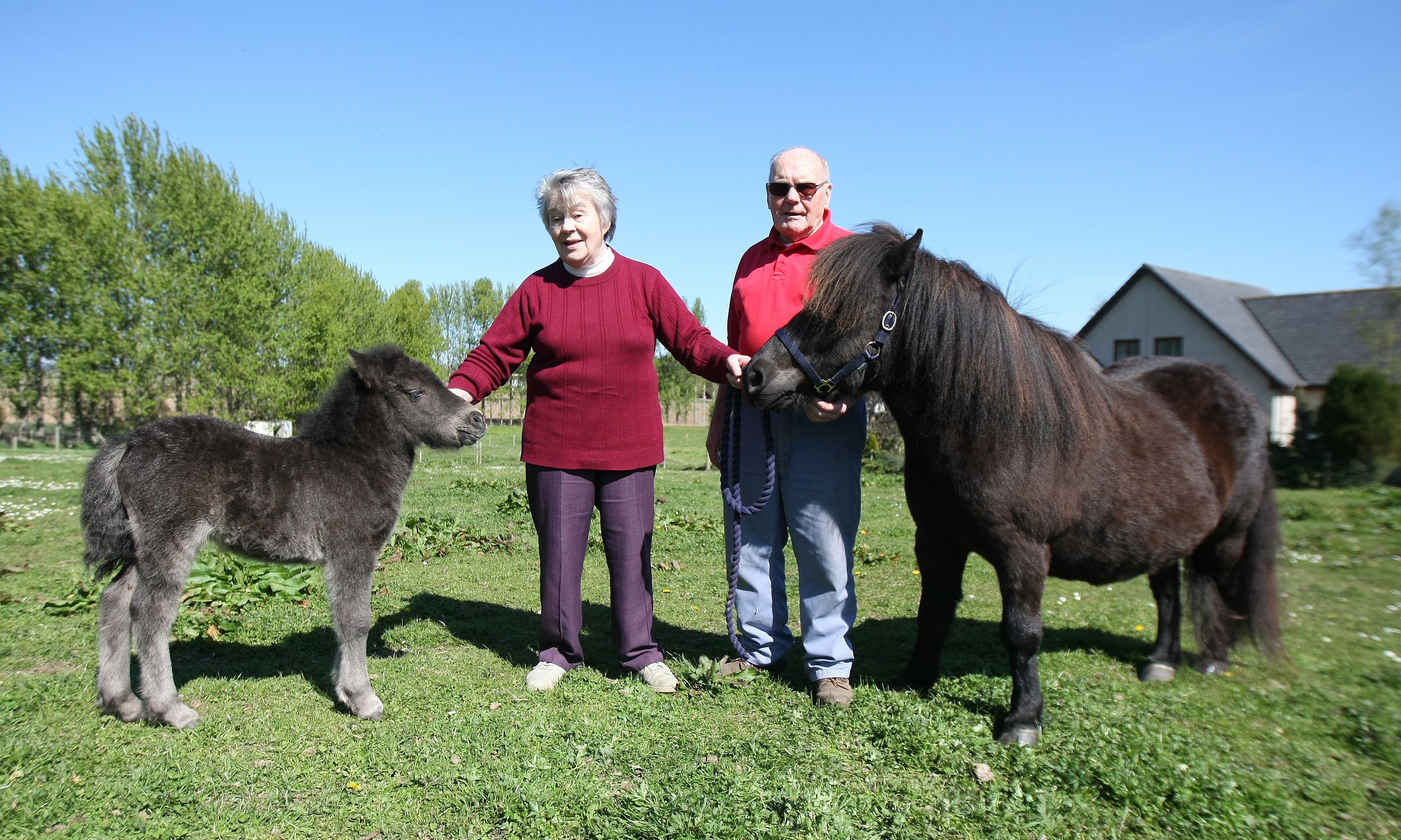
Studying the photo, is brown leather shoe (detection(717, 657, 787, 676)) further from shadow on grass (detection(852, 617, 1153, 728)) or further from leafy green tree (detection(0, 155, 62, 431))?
leafy green tree (detection(0, 155, 62, 431))

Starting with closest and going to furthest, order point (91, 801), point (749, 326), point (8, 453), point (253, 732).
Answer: point (91, 801), point (253, 732), point (749, 326), point (8, 453)

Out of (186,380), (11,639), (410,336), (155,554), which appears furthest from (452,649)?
(186,380)

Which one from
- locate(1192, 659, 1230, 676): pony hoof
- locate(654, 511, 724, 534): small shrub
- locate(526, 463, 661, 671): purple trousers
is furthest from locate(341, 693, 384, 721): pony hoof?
locate(654, 511, 724, 534): small shrub

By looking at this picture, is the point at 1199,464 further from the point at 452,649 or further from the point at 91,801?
the point at 91,801

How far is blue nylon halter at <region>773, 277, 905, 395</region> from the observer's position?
134 inches

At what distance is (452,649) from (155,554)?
1893 mm

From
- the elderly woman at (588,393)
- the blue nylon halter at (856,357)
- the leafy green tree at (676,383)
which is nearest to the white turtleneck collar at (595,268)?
the elderly woman at (588,393)

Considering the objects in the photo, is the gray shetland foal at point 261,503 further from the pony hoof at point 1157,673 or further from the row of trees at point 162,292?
the row of trees at point 162,292

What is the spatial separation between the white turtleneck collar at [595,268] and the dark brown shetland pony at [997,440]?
133 centimetres

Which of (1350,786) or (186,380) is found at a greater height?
(186,380)

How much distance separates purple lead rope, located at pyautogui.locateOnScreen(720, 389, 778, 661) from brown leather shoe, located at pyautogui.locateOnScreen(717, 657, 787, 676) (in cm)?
8

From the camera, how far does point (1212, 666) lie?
4766mm

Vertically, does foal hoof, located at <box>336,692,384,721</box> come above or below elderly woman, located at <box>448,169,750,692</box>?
below

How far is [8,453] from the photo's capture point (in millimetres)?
24172
